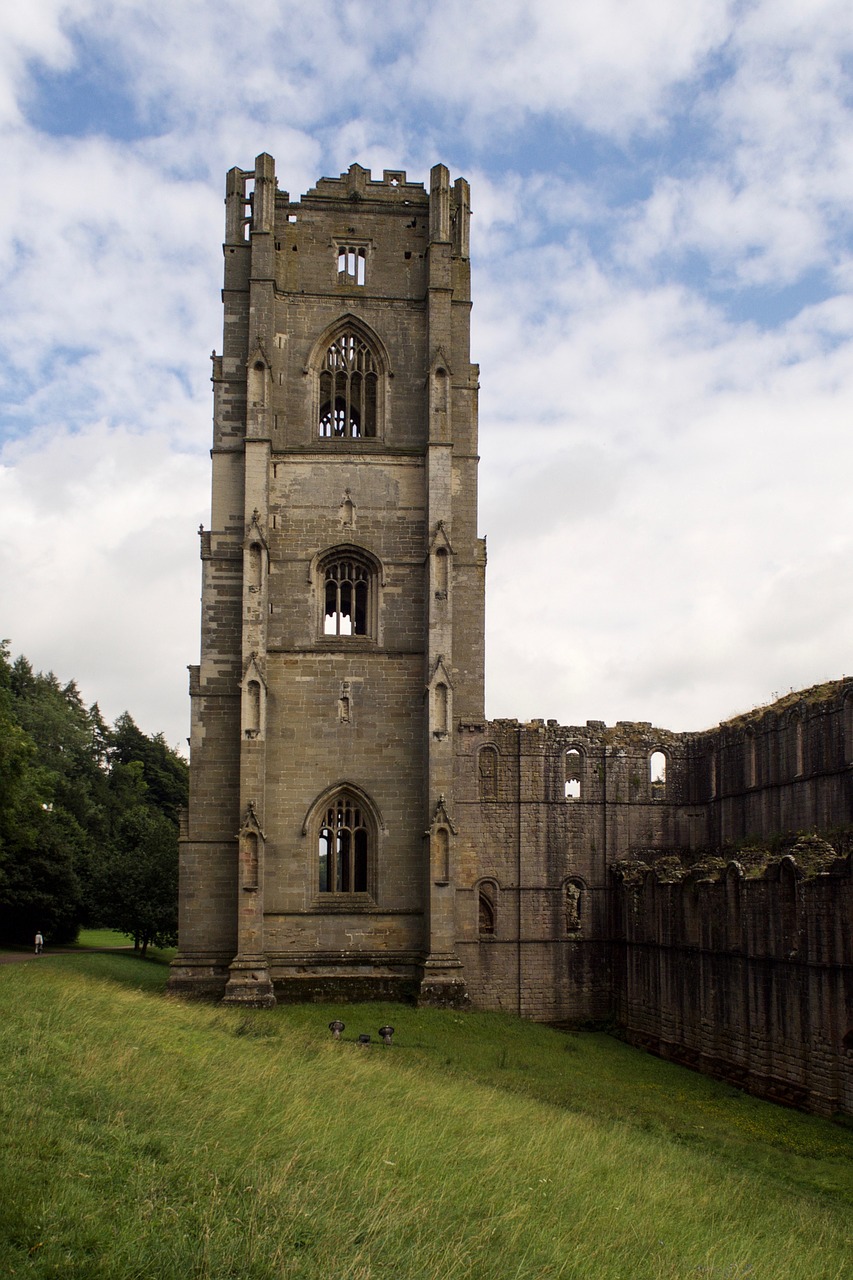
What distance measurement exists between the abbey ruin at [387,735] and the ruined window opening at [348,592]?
0.09 meters

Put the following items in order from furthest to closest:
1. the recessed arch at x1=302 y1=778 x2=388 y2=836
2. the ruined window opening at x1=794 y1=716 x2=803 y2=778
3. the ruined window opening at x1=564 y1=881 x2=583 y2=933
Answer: the ruined window opening at x1=564 y1=881 x2=583 y2=933
the recessed arch at x1=302 y1=778 x2=388 y2=836
the ruined window opening at x1=794 y1=716 x2=803 y2=778

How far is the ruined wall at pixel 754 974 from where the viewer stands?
1908 centimetres

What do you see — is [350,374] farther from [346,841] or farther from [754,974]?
[754,974]

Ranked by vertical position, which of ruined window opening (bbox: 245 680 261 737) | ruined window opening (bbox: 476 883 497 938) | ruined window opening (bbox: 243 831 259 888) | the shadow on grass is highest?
ruined window opening (bbox: 245 680 261 737)

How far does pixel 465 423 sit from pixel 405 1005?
16.2m

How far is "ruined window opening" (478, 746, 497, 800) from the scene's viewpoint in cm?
3140

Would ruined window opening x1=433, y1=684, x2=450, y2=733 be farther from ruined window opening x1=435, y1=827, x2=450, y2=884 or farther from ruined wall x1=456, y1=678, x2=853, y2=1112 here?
ruined window opening x1=435, y1=827, x2=450, y2=884

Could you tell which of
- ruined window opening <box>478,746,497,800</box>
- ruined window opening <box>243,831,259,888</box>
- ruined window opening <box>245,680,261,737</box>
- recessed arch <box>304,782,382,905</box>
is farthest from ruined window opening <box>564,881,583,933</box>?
ruined window opening <box>245,680,261,737</box>

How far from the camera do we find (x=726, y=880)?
76.8 feet

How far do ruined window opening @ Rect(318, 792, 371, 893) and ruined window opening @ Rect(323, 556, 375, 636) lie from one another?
15.6ft

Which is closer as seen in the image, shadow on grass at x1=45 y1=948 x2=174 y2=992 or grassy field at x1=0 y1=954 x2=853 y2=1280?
grassy field at x1=0 y1=954 x2=853 y2=1280

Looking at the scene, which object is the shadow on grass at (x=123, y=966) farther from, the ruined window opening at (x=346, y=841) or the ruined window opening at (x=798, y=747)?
the ruined window opening at (x=798, y=747)

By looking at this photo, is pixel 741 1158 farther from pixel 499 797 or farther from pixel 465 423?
pixel 465 423

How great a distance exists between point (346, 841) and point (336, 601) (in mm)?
6528
